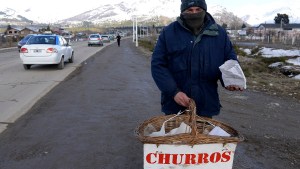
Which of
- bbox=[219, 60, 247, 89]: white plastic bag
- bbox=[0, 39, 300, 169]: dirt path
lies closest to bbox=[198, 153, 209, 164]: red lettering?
bbox=[219, 60, 247, 89]: white plastic bag

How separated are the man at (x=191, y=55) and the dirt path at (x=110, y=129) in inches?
64.2

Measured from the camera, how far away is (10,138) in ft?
19.6

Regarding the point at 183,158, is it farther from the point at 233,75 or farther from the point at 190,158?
the point at 233,75

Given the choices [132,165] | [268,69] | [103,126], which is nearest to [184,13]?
[132,165]

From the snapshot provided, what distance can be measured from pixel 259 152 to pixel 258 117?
2.77 meters

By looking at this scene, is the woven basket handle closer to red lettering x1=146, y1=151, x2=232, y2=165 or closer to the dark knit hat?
red lettering x1=146, y1=151, x2=232, y2=165

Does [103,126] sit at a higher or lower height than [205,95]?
lower

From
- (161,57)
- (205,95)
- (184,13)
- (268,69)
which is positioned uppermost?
(184,13)

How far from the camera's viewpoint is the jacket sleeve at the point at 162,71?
3.35m

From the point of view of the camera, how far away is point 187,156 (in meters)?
2.84

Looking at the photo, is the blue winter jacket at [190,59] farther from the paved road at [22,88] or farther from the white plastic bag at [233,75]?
the paved road at [22,88]

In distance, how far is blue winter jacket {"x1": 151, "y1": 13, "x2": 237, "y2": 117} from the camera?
3.41m

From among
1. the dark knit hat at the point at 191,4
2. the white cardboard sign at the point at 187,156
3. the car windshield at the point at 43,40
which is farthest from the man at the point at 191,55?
the car windshield at the point at 43,40

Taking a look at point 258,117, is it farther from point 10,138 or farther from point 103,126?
point 10,138
